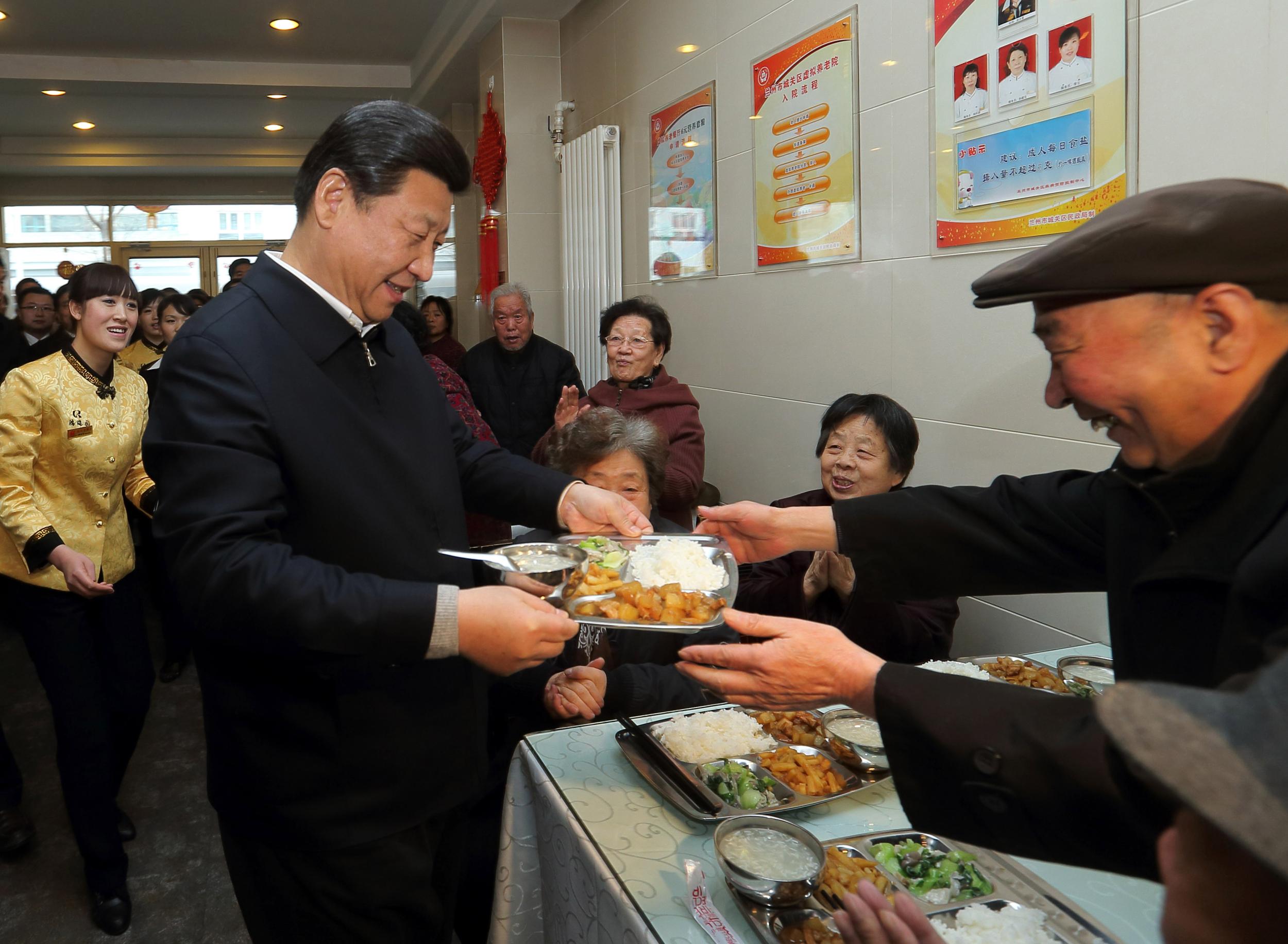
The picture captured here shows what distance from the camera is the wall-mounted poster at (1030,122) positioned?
2.00m

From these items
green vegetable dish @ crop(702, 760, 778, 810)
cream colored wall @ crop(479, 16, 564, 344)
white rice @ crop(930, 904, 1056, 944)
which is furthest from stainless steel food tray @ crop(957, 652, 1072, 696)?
cream colored wall @ crop(479, 16, 564, 344)

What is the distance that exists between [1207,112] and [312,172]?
1.65m

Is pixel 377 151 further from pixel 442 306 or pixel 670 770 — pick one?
pixel 442 306

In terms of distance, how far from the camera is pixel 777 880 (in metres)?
1.08

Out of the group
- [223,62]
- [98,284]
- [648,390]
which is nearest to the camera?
[98,284]

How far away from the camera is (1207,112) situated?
1798mm

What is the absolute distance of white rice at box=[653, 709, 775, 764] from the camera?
1493mm

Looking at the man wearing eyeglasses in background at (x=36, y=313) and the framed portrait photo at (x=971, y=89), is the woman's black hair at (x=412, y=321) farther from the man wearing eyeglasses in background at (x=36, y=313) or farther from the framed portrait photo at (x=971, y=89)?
the man wearing eyeglasses in background at (x=36, y=313)

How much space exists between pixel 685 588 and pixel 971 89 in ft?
5.41

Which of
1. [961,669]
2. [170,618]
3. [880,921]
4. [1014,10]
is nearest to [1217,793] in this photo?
[880,921]

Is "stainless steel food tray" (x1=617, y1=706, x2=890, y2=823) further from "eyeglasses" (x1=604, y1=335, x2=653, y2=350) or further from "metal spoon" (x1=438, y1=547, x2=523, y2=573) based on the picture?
"eyeglasses" (x1=604, y1=335, x2=653, y2=350)

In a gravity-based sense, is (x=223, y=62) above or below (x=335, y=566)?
above

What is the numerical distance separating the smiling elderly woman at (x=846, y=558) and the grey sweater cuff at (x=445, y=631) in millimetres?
1199

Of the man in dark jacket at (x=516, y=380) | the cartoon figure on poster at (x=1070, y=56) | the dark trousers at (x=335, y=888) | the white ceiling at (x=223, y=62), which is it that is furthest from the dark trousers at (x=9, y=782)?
the white ceiling at (x=223, y=62)
